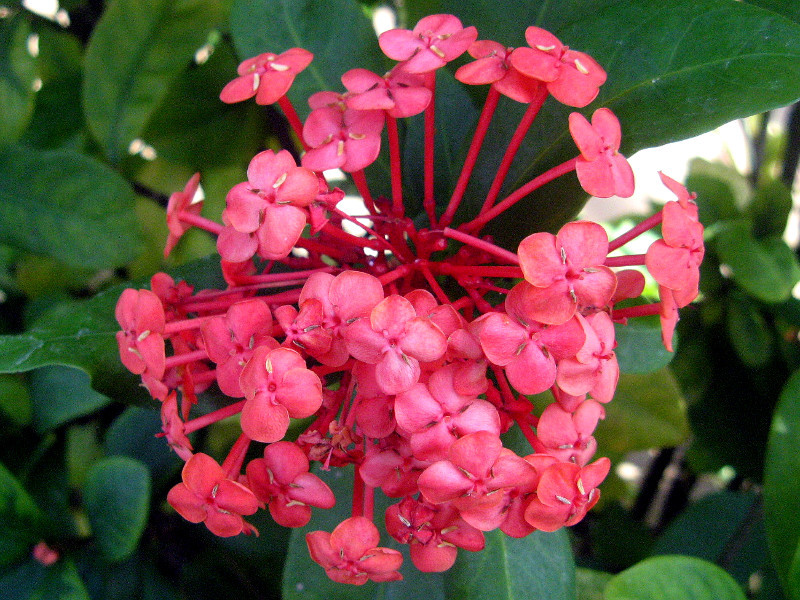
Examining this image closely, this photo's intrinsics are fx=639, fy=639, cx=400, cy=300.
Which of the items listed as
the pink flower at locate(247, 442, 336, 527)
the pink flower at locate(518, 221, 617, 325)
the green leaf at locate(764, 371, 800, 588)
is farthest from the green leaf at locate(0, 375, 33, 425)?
the green leaf at locate(764, 371, 800, 588)

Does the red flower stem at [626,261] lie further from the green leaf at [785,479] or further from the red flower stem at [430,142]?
the green leaf at [785,479]

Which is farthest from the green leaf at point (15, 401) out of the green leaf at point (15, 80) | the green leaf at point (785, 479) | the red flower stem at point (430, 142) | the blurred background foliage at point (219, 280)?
the green leaf at point (785, 479)

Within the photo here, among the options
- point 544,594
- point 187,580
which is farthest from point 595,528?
point 187,580

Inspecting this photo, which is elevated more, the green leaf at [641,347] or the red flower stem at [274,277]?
the red flower stem at [274,277]

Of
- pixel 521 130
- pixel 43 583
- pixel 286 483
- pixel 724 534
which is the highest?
pixel 521 130

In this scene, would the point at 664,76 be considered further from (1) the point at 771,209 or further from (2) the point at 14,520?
(2) the point at 14,520

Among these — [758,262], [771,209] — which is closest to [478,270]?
[758,262]

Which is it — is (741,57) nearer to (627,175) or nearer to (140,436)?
(627,175)
